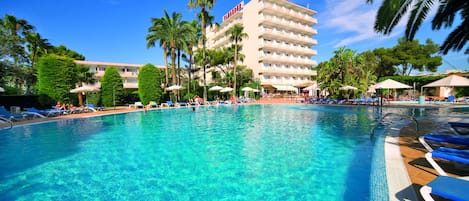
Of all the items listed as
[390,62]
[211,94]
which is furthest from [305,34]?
[211,94]

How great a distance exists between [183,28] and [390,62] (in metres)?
40.1

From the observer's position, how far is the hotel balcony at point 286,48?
43.8 m

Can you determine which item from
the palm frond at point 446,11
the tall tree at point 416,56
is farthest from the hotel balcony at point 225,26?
the palm frond at point 446,11

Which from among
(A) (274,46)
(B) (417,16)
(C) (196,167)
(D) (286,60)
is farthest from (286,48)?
(C) (196,167)

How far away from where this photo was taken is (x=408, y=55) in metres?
40.2

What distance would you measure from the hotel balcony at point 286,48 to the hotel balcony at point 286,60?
1499 millimetres

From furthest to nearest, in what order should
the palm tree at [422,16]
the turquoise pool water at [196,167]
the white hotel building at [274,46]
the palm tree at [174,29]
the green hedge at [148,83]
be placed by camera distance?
1. the white hotel building at [274,46]
2. the palm tree at [174,29]
3. the green hedge at [148,83]
4. the palm tree at [422,16]
5. the turquoise pool water at [196,167]

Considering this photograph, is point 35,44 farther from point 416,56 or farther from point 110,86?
point 416,56

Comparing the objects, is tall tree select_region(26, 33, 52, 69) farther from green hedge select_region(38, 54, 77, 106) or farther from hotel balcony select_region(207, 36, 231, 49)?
hotel balcony select_region(207, 36, 231, 49)

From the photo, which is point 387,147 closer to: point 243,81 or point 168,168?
point 168,168

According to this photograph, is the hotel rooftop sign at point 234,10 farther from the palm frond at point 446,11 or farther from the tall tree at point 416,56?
the palm frond at point 446,11

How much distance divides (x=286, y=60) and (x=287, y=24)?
27.0 ft

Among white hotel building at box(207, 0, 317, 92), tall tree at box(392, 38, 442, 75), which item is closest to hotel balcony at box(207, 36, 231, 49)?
white hotel building at box(207, 0, 317, 92)

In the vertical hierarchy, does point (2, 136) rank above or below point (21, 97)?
below
